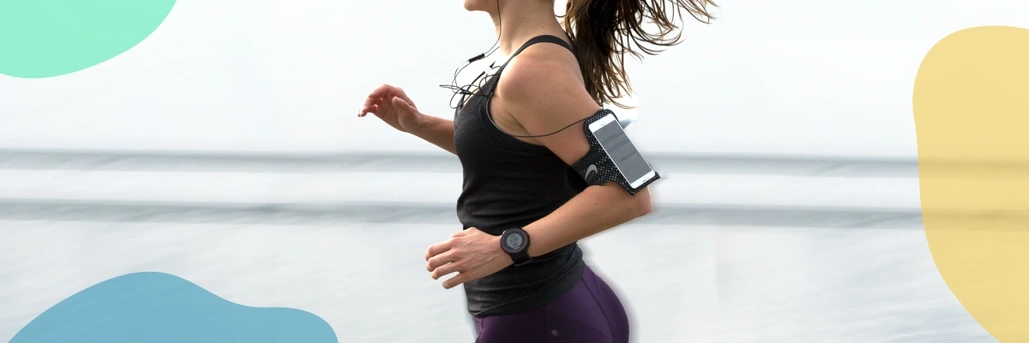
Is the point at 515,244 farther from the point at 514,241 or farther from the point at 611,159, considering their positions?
the point at 611,159

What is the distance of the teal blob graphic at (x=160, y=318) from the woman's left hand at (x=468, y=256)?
1166mm

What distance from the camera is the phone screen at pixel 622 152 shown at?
922mm

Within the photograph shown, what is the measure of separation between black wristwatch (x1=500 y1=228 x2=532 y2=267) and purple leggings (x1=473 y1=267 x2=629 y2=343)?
0.39 ft

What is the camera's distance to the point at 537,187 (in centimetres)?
99

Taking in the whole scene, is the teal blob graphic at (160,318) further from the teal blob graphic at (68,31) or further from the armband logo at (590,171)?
the armband logo at (590,171)

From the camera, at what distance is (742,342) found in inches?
79.6

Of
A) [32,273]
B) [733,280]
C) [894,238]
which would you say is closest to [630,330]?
[733,280]

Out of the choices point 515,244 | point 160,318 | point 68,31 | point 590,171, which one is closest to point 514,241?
point 515,244

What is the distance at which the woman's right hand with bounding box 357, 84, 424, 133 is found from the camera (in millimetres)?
1211

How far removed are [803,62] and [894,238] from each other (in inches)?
17.8

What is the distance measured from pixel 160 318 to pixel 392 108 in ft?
3.60

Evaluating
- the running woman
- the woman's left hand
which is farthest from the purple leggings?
the woman's left hand

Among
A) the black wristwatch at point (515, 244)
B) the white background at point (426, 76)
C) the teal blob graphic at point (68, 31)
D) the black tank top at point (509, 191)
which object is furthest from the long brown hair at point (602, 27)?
the teal blob graphic at point (68, 31)

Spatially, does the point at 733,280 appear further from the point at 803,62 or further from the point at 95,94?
the point at 95,94
